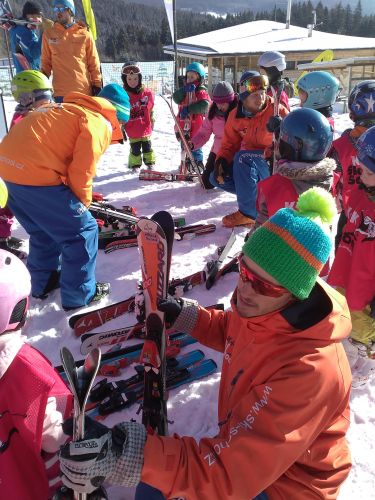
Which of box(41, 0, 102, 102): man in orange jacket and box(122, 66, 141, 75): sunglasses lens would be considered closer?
box(41, 0, 102, 102): man in orange jacket

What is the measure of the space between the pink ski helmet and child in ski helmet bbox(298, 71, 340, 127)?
385cm

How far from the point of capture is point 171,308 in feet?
7.45

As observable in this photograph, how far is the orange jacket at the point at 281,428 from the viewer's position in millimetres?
1403

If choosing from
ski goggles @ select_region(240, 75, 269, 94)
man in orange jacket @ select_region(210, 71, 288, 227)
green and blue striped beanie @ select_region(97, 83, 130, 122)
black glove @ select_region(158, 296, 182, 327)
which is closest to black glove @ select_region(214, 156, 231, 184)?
man in orange jacket @ select_region(210, 71, 288, 227)

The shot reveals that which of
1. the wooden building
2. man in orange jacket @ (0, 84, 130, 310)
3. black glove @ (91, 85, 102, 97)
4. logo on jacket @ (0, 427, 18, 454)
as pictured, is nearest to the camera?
logo on jacket @ (0, 427, 18, 454)

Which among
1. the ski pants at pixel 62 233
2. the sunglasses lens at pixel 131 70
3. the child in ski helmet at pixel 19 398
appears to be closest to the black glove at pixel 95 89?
the sunglasses lens at pixel 131 70

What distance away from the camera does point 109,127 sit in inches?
140

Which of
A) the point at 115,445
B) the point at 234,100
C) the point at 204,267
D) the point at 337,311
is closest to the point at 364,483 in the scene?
the point at 337,311

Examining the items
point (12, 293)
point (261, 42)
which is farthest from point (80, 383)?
point (261, 42)

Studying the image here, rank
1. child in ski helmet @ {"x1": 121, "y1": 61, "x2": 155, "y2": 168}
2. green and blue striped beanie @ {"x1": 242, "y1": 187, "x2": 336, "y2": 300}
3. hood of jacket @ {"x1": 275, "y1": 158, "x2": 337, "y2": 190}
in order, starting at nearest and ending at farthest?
green and blue striped beanie @ {"x1": 242, "y1": 187, "x2": 336, "y2": 300}
hood of jacket @ {"x1": 275, "y1": 158, "x2": 337, "y2": 190}
child in ski helmet @ {"x1": 121, "y1": 61, "x2": 155, "y2": 168}

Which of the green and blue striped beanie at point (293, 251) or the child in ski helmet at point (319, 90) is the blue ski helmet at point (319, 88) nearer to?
the child in ski helmet at point (319, 90)

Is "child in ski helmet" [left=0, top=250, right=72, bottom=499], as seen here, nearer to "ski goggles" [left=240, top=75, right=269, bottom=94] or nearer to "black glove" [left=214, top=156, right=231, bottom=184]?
"ski goggles" [left=240, top=75, right=269, bottom=94]

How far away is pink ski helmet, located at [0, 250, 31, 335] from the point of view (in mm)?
1563

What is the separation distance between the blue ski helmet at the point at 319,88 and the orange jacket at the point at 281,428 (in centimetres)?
349
